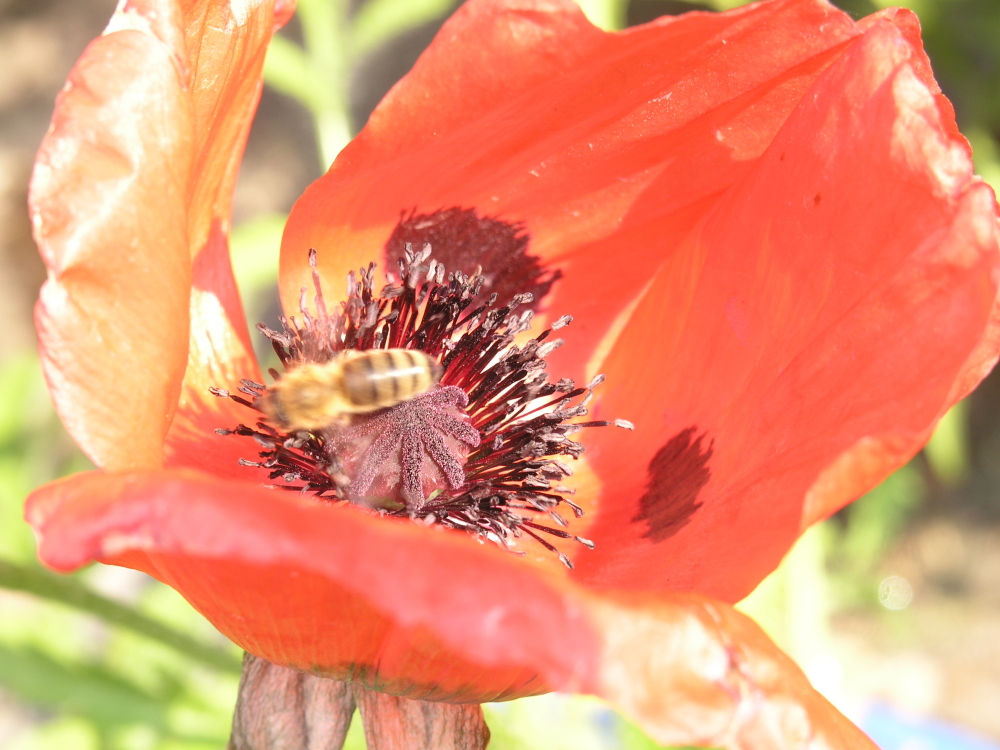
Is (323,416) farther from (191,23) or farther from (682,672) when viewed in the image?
(682,672)

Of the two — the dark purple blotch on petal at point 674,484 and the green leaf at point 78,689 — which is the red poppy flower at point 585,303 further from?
the green leaf at point 78,689

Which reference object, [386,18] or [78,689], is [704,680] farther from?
[386,18]

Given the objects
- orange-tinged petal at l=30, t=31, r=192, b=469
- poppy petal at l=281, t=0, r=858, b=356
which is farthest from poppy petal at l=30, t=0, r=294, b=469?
poppy petal at l=281, t=0, r=858, b=356

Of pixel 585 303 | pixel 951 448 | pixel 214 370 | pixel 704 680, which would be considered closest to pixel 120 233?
pixel 214 370

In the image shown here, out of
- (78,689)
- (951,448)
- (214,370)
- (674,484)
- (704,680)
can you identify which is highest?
(951,448)

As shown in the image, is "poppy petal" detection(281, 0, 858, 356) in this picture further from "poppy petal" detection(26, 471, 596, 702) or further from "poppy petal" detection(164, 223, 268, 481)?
→ "poppy petal" detection(26, 471, 596, 702)

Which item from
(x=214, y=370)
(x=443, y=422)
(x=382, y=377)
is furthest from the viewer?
(x=443, y=422)
